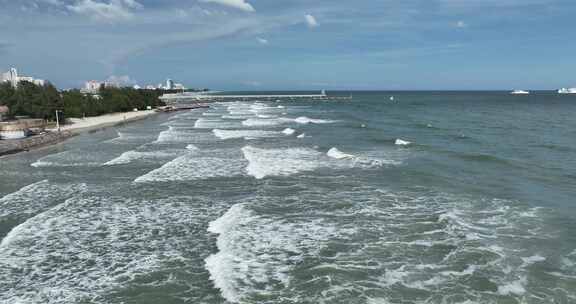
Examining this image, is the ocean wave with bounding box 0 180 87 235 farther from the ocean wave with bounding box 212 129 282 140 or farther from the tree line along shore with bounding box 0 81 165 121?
the tree line along shore with bounding box 0 81 165 121

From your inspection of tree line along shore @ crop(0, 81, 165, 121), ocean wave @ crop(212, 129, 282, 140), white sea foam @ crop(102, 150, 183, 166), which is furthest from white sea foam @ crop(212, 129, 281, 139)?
tree line along shore @ crop(0, 81, 165, 121)

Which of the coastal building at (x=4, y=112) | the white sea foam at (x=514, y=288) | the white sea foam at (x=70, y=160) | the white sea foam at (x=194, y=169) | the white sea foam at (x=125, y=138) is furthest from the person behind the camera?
the coastal building at (x=4, y=112)

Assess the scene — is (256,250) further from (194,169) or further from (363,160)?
(363,160)

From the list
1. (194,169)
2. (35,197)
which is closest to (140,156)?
(194,169)

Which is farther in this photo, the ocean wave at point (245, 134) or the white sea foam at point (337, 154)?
the ocean wave at point (245, 134)

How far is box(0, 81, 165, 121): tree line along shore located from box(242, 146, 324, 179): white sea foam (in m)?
35.9

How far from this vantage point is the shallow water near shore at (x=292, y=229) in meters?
12.0

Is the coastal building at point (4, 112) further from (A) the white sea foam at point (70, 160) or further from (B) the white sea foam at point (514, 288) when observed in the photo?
(B) the white sea foam at point (514, 288)

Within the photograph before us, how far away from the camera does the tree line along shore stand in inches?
2340

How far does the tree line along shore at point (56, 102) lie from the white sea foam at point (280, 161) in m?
35.9

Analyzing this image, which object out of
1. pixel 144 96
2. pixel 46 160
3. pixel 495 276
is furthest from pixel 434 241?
pixel 144 96

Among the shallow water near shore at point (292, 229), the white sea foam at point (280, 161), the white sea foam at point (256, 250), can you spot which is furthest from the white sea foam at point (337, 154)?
the white sea foam at point (256, 250)

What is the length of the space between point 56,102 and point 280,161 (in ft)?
143

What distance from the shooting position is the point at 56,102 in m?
61.2
